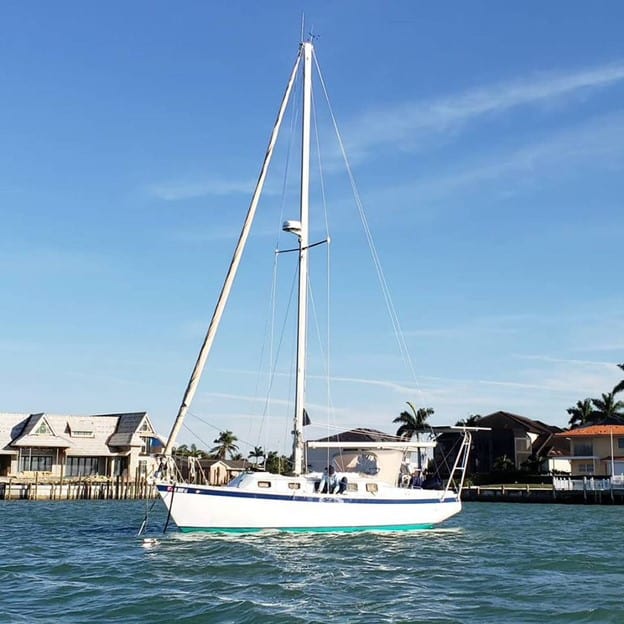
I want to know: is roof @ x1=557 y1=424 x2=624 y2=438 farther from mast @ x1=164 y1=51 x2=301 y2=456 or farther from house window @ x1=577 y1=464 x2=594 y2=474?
mast @ x1=164 y1=51 x2=301 y2=456

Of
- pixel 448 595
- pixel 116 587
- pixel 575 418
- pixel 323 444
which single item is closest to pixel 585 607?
pixel 448 595

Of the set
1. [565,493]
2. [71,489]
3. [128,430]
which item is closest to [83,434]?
[128,430]

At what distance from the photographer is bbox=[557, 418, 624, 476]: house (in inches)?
3127

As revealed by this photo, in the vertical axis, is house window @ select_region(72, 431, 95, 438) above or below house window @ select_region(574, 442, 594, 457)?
above

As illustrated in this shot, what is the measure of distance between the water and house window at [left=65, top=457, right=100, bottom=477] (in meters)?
54.1

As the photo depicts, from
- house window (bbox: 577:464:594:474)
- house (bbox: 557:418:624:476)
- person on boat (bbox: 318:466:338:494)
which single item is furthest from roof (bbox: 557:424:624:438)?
person on boat (bbox: 318:466:338:494)

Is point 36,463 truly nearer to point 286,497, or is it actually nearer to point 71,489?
point 71,489

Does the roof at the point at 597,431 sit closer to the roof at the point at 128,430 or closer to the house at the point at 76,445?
the house at the point at 76,445

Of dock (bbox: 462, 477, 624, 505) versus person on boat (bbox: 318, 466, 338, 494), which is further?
dock (bbox: 462, 477, 624, 505)

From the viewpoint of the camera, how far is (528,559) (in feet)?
87.8

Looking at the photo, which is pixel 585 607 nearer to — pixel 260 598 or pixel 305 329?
pixel 260 598

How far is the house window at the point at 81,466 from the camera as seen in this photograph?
8756 centimetres

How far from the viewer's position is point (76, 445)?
87375mm

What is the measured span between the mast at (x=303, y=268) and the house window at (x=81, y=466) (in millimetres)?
61468
